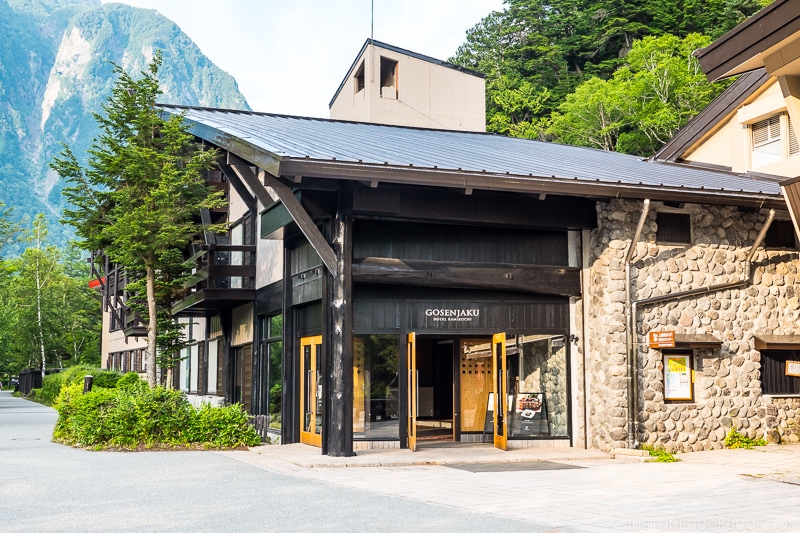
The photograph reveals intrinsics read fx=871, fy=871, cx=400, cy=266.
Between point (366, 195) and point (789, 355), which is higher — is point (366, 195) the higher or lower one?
the higher one

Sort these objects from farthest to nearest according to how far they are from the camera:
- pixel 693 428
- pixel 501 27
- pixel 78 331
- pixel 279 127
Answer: pixel 78 331
pixel 501 27
pixel 279 127
pixel 693 428

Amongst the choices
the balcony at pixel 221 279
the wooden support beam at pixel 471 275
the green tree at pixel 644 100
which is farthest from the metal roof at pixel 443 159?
the green tree at pixel 644 100

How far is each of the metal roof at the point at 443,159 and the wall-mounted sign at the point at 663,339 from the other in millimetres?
2413

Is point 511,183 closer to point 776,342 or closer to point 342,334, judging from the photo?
point 342,334

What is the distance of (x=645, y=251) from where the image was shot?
15695 mm

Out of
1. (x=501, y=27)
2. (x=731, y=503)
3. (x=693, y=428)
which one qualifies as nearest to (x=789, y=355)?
(x=693, y=428)

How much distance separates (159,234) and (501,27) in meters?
35.0

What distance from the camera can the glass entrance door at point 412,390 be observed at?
15.1 m

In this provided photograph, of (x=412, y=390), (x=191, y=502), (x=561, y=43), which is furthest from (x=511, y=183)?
(x=561, y=43)

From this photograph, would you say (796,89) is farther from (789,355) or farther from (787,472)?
(789,355)

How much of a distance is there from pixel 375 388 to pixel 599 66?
29.7 metres

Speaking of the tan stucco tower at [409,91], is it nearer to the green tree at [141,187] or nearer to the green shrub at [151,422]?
the green tree at [141,187]

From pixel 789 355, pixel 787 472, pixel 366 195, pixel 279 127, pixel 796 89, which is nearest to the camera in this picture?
pixel 796 89

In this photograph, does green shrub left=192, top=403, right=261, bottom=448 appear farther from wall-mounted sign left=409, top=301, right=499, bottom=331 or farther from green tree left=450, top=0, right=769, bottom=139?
green tree left=450, top=0, right=769, bottom=139
